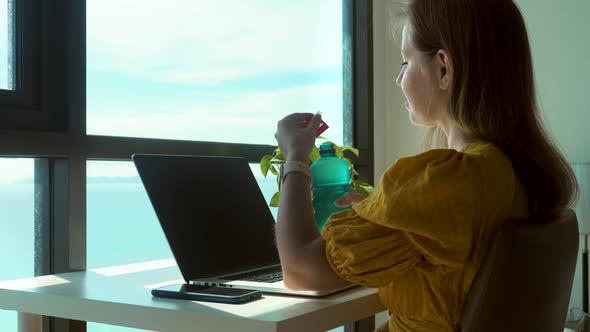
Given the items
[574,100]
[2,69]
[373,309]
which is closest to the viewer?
[373,309]

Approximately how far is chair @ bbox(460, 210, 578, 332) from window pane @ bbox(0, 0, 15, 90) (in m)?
1.18

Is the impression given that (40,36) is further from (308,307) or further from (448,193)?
(448,193)

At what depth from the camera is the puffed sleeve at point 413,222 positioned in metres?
0.95

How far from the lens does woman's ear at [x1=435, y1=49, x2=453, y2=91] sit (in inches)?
42.6

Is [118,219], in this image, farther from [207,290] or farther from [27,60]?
[207,290]

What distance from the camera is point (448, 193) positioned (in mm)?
949

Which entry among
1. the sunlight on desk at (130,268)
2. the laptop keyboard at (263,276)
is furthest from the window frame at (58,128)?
the laptop keyboard at (263,276)

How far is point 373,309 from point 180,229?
395 millimetres

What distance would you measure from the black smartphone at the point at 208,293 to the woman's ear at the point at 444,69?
1.55ft

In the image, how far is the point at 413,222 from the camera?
37.5 inches

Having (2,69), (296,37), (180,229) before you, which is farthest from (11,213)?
(296,37)

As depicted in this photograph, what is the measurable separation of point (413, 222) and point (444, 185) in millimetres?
70

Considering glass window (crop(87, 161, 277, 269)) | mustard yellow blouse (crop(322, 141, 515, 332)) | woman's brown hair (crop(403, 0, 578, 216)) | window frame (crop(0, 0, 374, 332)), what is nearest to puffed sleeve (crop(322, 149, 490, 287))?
mustard yellow blouse (crop(322, 141, 515, 332))

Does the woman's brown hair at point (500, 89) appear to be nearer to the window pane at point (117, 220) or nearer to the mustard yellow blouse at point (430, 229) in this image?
the mustard yellow blouse at point (430, 229)
